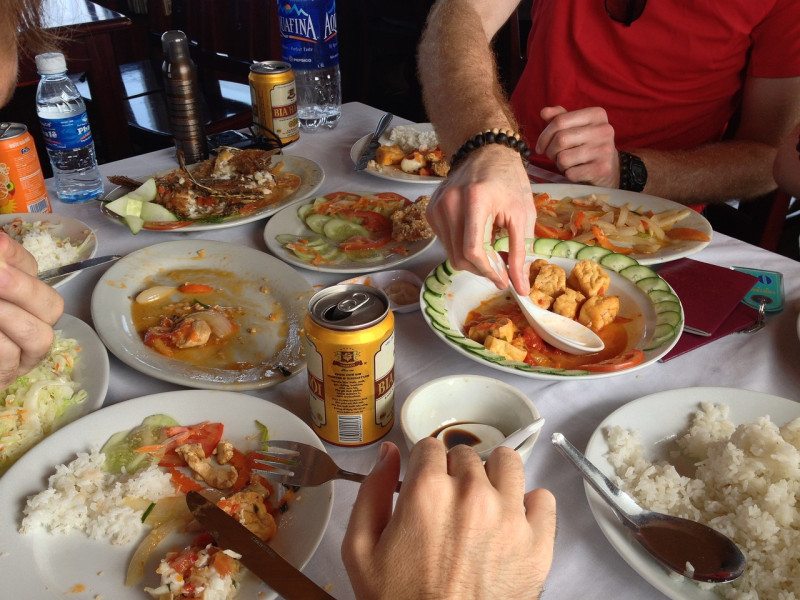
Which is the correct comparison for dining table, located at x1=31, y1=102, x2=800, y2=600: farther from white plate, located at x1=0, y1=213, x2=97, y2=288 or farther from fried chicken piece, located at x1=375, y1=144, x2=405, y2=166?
fried chicken piece, located at x1=375, y1=144, x2=405, y2=166

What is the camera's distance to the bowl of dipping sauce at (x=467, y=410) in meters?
1.00

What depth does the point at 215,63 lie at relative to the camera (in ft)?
12.3

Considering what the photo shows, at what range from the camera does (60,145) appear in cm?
170

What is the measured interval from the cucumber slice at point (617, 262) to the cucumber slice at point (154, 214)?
1.13 meters

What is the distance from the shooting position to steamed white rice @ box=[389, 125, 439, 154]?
2051 mm

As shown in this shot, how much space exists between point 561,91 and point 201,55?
2.43 meters

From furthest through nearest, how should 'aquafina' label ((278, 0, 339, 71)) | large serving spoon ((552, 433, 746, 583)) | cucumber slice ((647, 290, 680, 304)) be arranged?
'aquafina' label ((278, 0, 339, 71)) < cucumber slice ((647, 290, 680, 304)) < large serving spoon ((552, 433, 746, 583))

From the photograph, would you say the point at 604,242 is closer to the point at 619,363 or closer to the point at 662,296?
the point at 662,296

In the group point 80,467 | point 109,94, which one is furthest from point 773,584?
point 109,94

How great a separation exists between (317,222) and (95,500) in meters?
0.96

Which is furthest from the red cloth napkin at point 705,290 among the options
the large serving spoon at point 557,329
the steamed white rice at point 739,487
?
the steamed white rice at point 739,487

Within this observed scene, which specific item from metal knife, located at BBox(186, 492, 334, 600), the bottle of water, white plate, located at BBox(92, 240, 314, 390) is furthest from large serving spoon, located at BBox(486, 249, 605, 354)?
the bottle of water

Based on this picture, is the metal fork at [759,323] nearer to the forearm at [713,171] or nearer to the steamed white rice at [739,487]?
the steamed white rice at [739,487]

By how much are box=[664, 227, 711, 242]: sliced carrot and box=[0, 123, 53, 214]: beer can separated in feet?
5.46
